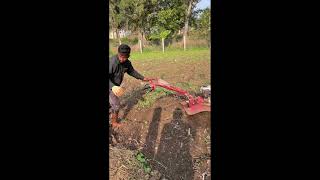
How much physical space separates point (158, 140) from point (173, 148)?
1.14ft

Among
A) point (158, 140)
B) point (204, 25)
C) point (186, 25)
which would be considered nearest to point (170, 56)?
point (186, 25)

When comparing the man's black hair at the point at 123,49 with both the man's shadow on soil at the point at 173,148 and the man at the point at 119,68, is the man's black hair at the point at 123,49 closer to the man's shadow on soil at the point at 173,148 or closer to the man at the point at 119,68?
the man at the point at 119,68

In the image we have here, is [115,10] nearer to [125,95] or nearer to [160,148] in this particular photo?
[125,95]

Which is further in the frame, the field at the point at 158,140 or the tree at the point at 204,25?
the tree at the point at 204,25

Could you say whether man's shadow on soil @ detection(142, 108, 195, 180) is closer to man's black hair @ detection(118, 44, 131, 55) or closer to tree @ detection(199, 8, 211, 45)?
man's black hair @ detection(118, 44, 131, 55)

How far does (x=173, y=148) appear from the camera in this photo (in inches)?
163

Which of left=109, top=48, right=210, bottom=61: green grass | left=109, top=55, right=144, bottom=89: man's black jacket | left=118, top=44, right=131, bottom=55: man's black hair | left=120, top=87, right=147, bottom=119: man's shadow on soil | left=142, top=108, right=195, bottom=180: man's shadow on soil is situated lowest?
left=142, top=108, right=195, bottom=180: man's shadow on soil

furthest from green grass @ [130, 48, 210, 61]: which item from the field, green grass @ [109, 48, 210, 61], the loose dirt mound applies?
the loose dirt mound

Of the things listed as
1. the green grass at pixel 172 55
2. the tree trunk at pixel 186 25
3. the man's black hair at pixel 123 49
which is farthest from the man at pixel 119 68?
the tree trunk at pixel 186 25

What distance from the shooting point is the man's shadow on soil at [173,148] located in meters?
3.63

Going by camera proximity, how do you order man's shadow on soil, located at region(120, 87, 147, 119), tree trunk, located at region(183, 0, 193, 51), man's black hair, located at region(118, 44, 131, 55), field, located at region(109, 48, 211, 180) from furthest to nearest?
tree trunk, located at region(183, 0, 193, 51), man's shadow on soil, located at region(120, 87, 147, 119), man's black hair, located at region(118, 44, 131, 55), field, located at region(109, 48, 211, 180)

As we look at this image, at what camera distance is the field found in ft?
11.5

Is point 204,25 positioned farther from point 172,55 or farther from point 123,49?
point 123,49

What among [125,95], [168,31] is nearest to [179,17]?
[168,31]
